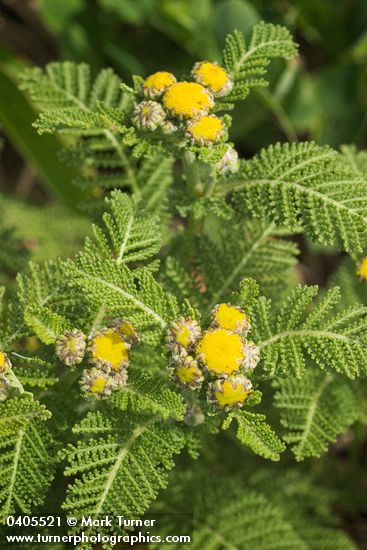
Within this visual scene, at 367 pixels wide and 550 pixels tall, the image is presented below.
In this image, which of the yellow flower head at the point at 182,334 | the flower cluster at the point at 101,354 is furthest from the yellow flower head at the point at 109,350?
the yellow flower head at the point at 182,334

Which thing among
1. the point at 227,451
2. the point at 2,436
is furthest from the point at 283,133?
the point at 2,436

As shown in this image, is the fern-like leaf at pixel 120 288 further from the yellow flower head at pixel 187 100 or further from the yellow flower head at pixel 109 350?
the yellow flower head at pixel 187 100

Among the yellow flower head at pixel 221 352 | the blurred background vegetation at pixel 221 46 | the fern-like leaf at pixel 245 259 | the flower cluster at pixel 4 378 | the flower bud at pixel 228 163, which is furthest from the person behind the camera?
the blurred background vegetation at pixel 221 46

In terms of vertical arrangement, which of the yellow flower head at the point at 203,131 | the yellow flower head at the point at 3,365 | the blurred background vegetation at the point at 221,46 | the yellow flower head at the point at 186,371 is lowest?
the yellow flower head at the point at 186,371

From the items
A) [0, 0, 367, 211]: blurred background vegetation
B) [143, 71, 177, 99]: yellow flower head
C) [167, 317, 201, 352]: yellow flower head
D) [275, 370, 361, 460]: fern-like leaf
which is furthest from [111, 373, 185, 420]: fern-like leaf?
[0, 0, 367, 211]: blurred background vegetation

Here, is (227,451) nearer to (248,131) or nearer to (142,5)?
(248,131)

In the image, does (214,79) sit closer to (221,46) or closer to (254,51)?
(254,51)

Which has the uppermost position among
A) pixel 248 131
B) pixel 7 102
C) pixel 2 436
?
pixel 248 131
